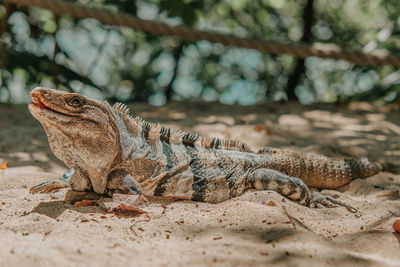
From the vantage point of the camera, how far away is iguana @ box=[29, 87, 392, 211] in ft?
9.65

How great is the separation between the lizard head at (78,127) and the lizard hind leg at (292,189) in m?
1.40

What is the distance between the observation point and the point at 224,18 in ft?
29.8

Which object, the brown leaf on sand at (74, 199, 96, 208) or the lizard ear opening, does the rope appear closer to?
the lizard ear opening

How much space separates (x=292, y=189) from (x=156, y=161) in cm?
128

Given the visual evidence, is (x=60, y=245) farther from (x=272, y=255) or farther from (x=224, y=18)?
(x=224, y=18)

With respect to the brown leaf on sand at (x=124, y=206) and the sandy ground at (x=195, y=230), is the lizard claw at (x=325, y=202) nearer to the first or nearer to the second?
the sandy ground at (x=195, y=230)

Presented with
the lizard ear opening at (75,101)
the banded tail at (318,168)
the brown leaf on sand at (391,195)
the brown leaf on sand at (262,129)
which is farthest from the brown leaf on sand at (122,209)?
the brown leaf on sand at (262,129)

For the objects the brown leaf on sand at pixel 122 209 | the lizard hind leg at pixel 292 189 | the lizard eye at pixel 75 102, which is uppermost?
the lizard eye at pixel 75 102

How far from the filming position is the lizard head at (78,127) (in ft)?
9.33

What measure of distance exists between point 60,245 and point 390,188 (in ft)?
10.9

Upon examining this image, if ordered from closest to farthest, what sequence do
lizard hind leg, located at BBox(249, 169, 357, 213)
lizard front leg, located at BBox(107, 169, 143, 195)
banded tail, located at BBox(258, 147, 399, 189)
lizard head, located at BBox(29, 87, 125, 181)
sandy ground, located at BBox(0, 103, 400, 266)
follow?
sandy ground, located at BBox(0, 103, 400, 266), lizard head, located at BBox(29, 87, 125, 181), lizard front leg, located at BBox(107, 169, 143, 195), lizard hind leg, located at BBox(249, 169, 357, 213), banded tail, located at BBox(258, 147, 399, 189)

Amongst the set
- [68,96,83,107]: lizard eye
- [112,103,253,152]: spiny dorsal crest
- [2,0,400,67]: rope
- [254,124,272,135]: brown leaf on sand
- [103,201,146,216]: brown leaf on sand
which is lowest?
[254,124,272,135]: brown leaf on sand

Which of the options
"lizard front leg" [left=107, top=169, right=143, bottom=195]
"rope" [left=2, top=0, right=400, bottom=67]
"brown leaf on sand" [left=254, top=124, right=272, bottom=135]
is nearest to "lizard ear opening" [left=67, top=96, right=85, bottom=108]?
"lizard front leg" [left=107, top=169, right=143, bottom=195]

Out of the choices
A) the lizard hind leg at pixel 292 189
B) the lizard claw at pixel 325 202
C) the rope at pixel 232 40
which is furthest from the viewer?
the rope at pixel 232 40
